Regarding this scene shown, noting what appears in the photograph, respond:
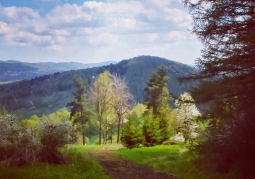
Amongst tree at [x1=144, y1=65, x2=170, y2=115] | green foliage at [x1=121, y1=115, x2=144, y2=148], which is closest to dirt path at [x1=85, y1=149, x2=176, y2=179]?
green foliage at [x1=121, y1=115, x2=144, y2=148]

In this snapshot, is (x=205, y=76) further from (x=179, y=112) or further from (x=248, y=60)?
(x=179, y=112)

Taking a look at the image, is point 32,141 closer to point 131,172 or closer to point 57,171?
point 57,171

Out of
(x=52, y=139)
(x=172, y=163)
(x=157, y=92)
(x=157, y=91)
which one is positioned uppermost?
(x=157, y=91)

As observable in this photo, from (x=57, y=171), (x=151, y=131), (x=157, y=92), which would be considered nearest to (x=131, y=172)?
(x=57, y=171)

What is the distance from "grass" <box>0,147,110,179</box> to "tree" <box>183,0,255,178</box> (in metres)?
5.25

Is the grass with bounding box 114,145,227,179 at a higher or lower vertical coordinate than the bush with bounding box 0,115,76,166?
lower

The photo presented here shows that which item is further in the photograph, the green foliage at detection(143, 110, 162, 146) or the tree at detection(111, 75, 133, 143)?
the tree at detection(111, 75, 133, 143)

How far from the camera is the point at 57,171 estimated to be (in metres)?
13.5

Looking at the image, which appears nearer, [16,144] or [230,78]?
[230,78]

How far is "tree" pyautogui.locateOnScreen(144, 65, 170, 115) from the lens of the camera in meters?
40.5

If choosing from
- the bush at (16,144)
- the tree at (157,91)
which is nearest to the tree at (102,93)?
the tree at (157,91)

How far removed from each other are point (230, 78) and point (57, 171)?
7.95 meters

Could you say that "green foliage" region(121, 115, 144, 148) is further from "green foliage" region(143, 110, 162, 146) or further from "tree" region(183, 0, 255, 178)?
"tree" region(183, 0, 255, 178)

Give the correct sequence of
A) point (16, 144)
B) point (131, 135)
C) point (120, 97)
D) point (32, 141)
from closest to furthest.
Result: 1. point (16, 144)
2. point (32, 141)
3. point (131, 135)
4. point (120, 97)
